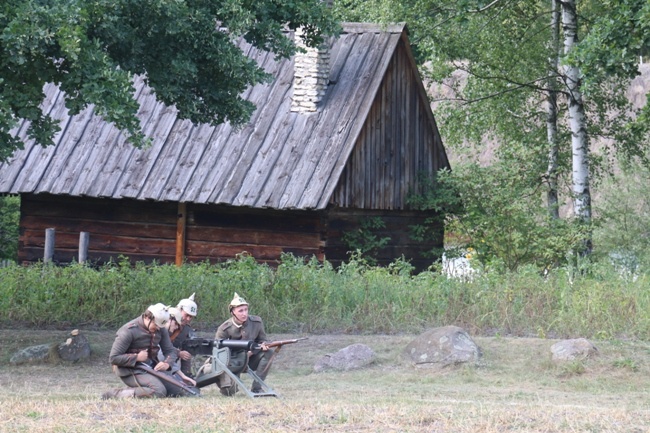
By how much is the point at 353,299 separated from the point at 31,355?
193 inches

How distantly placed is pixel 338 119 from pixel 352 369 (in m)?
8.97

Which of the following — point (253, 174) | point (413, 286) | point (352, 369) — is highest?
point (253, 174)

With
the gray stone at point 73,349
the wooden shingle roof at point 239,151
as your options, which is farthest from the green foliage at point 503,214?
the gray stone at point 73,349

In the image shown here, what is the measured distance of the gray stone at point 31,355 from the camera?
14.6 metres

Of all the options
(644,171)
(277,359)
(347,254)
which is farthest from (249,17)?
(644,171)

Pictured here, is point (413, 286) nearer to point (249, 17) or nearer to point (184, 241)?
point (249, 17)

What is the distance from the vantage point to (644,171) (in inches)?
1243

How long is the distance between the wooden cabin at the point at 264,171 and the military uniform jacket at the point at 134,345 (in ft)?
31.0

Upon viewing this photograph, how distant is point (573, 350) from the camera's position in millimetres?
13992

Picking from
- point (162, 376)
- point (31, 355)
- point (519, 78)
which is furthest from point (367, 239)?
point (162, 376)

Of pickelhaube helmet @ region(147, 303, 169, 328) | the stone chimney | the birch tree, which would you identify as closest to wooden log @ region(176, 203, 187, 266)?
the stone chimney

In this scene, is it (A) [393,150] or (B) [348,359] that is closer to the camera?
(B) [348,359]

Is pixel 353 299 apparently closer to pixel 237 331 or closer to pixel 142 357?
pixel 237 331

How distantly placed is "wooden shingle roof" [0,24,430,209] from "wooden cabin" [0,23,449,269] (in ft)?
0.09
